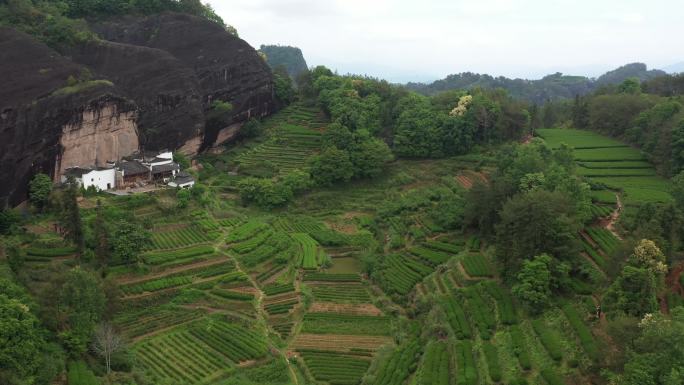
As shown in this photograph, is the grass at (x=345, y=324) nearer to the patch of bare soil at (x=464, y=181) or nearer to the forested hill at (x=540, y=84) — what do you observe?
the patch of bare soil at (x=464, y=181)

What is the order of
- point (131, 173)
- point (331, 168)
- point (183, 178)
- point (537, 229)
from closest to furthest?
point (537, 229) → point (131, 173) → point (183, 178) → point (331, 168)

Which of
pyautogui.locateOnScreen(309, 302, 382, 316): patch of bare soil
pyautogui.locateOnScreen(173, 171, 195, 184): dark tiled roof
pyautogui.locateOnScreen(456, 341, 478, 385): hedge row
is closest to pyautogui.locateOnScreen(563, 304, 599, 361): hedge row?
pyautogui.locateOnScreen(456, 341, 478, 385): hedge row

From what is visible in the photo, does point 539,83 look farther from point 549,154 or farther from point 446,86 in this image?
point 549,154

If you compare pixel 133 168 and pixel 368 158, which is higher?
pixel 368 158

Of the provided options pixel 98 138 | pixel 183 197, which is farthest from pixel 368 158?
pixel 98 138

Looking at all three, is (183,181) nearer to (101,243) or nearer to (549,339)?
(101,243)

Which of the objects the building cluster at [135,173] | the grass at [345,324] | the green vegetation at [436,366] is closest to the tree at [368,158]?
the building cluster at [135,173]

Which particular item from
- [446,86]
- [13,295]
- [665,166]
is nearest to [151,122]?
[13,295]
